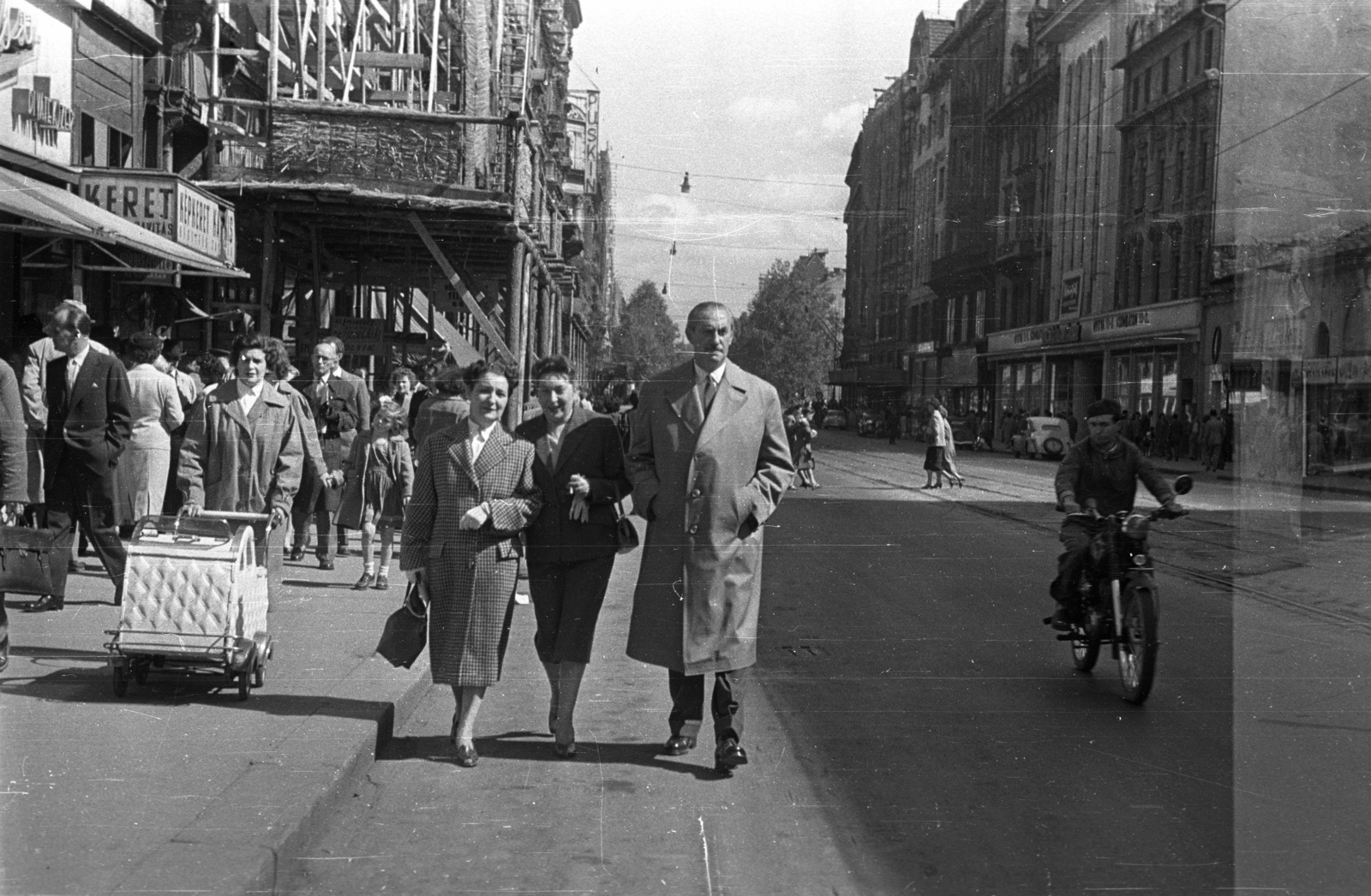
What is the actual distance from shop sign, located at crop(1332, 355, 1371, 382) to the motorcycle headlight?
2023 centimetres

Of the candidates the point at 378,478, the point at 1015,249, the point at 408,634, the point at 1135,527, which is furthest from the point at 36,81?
the point at 1135,527

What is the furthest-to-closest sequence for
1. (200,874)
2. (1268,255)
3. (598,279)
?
1. (598,279)
2. (1268,255)
3. (200,874)

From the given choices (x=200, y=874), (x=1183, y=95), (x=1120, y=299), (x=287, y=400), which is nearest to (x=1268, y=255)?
(x=1120, y=299)

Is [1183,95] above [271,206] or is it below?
above

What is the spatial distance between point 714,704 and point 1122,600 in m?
2.61

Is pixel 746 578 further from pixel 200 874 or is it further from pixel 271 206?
pixel 271 206

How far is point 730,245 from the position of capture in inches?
317

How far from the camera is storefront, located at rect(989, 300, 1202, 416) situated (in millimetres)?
20797

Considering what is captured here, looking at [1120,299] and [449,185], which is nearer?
[449,185]

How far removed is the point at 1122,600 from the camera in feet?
23.9

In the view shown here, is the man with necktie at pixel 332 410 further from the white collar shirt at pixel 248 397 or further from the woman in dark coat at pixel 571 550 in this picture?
the woman in dark coat at pixel 571 550

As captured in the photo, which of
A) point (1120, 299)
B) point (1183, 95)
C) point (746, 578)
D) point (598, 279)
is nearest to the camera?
point (746, 578)

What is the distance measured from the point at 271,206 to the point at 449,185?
7.90 ft

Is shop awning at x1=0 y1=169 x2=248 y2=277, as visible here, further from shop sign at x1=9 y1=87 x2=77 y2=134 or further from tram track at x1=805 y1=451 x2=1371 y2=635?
tram track at x1=805 y1=451 x2=1371 y2=635
